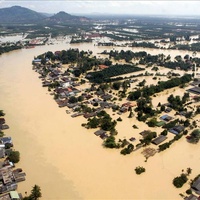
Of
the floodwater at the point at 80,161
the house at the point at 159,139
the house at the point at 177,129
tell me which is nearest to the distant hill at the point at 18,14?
the floodwater at the point at 80,161

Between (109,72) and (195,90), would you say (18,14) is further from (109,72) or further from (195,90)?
(195,90)

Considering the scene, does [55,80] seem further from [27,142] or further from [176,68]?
[176,68]

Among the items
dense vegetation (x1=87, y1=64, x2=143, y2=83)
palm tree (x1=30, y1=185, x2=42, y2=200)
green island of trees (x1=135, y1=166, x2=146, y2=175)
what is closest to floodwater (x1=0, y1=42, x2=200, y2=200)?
green island of trees (x1=135, y1=166, x2=146, y2=175)

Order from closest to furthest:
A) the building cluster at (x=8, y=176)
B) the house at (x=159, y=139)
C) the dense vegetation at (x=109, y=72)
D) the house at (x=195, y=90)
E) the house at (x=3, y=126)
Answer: the building cluster at (x=8, y=176), the house at (x=159, y=139), the house at (x=3, y=126), the house at (x=195, y=90), the dense vegetation at (x=109, y=72)

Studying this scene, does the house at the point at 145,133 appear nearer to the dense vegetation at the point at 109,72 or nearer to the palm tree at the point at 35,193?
the palm tree at the point at 35,193

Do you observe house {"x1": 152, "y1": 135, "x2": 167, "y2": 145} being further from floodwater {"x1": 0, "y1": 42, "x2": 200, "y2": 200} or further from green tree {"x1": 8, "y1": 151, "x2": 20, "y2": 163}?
green tree {"x1": 8, "y1": 151, "x2": 20, "y2": 163}

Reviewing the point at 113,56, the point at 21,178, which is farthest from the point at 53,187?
the point at 113,56

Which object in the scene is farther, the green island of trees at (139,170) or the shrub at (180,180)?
the green island of trees at (139,170)

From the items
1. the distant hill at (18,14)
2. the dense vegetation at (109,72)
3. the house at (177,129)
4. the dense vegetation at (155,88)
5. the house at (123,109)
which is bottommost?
the house at (177,129)
